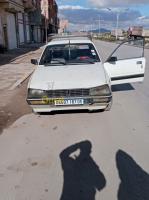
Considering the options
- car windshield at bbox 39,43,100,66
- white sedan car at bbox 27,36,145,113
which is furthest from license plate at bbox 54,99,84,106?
car windshield at bbox 39,43,100,66

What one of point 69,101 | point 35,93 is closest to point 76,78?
point 69,101

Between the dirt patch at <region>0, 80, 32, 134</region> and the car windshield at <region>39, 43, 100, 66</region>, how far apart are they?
50.5 inches

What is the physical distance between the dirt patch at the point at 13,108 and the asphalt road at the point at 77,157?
0.26 metres

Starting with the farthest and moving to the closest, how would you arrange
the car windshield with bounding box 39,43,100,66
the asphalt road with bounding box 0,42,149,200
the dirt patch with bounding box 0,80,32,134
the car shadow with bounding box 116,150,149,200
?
1. the car windshield with bounding box 39,43,100,66
2. the dirt patch with bounding box 0,80,32,134
3. the asphalt road with bounding box 0,42,149,200
4. the car shadow with bounding box 116,150,149,200

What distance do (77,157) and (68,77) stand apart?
224 centimetres

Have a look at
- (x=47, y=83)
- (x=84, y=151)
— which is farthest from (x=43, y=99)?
(x=84, y=151)

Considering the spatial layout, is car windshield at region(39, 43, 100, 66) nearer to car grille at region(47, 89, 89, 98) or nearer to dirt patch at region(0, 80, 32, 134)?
dirt patch at region(0, 80, 32, 134)

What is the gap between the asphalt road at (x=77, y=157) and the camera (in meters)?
3.56

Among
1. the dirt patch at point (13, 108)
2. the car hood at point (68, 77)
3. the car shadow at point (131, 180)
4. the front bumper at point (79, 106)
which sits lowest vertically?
the dirt patch at point (13, 108)

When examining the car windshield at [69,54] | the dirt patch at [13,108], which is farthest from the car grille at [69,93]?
the car windshield at [69,54]

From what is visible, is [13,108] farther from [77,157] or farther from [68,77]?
[77,157]

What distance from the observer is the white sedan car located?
→ 19.6 ft

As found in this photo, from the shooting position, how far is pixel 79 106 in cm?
607

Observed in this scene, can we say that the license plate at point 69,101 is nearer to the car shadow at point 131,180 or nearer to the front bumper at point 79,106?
the front bumper at point 79,106
